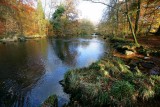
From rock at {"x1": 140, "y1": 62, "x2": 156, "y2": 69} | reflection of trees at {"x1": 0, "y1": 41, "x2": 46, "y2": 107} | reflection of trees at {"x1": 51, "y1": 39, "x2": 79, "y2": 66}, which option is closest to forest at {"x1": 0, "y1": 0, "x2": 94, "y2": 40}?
reflection of trees at {"x1": 51, "y1": 39, "x2": 79, "y2": 66}

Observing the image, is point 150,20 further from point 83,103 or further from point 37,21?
point 37,21

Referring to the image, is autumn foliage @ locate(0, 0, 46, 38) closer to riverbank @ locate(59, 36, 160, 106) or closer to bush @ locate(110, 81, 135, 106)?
riverbank @ locate(59, 36, 160, 106)

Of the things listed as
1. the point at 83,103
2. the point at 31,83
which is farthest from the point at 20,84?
the point at 83,103

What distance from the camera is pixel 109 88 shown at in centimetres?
727

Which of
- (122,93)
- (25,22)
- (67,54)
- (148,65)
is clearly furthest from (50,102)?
(25,22)

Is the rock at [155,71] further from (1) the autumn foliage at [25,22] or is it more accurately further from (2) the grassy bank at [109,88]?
(1) the autumn foliage at [25,22]

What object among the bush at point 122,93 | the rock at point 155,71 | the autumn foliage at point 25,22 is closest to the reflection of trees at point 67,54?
the rock at point 155,71

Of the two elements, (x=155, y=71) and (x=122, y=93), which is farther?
(x=155, y=71)

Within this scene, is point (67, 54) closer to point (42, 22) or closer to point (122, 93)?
point (122, 93)

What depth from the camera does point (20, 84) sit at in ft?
30.9

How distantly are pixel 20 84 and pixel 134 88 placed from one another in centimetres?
605

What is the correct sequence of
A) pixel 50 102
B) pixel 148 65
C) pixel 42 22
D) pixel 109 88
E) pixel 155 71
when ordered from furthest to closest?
pixel 42 22, pixel 148 65, pixel 155 71, pixel 109 88, pixel 50 102

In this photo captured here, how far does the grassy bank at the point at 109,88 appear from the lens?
22.4ft

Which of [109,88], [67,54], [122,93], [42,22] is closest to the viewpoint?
[122,93]
